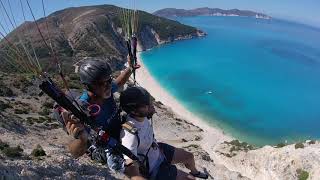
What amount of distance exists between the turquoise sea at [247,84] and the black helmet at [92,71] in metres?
53.3


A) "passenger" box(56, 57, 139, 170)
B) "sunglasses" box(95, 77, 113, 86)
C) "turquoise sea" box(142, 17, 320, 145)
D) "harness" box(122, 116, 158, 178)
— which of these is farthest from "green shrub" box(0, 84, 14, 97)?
"harness" box(122, 116, 158, 178)

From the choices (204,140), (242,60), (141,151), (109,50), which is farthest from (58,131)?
(242,60)

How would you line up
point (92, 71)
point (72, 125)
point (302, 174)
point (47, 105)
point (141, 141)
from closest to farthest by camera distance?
point (72, 125)
point (141, 141)
point (92, 71)
point (302, 174)
point (47, 105)

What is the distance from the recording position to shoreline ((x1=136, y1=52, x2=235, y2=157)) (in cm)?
4465

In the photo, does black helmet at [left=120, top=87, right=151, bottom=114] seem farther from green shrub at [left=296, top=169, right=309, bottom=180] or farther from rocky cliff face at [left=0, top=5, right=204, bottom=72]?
rocky cliff face at [left=0, top=5, right=204, bottom=72]

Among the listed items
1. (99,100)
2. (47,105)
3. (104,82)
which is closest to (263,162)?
(99,100)

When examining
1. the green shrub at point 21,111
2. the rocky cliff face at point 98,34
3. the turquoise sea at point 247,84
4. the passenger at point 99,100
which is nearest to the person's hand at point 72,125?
the passenger at point 99,100

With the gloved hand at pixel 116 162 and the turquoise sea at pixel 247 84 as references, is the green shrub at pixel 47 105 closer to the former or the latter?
the turquoise sea at pixel 247 84

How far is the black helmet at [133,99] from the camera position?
565cm

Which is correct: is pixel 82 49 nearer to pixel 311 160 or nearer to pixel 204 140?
pixel 204 140

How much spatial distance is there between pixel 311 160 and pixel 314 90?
8583 centimetres

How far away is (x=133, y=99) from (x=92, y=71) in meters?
0.67

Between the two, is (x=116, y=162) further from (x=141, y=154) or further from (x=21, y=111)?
(x=21, y=111)

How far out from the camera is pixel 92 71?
573 cm
